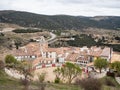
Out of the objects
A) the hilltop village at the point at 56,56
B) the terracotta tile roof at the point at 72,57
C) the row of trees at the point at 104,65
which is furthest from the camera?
the terracotta tile roof at the point at 72,57

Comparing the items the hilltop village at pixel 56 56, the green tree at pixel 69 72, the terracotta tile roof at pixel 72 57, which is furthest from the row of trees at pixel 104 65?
the terracotta tile roof at pixel 72 57

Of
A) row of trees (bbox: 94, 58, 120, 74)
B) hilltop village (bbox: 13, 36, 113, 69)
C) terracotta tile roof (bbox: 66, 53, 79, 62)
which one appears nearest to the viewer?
row of trees (bbox: 94, 58, 120, 74)

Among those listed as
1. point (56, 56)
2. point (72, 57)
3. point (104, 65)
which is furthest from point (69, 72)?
point (56, 56)

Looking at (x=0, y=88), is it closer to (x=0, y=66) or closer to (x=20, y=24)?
(x=0, y=66)

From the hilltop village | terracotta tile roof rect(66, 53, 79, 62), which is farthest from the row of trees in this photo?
terracotta tile roof rect(66, 53, 79, 62)

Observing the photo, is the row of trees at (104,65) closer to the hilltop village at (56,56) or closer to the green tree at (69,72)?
the green tree at (69,72)

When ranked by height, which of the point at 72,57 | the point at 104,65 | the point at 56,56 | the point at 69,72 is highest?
the point at 69,72

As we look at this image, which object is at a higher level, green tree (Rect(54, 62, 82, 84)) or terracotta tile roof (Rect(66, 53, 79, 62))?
green tree (Rect(54, 62, 82, 84))

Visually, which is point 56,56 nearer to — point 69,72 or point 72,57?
point 72,57

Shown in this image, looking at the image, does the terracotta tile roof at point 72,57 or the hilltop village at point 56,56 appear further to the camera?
the terracotta tile roof at point 72,57

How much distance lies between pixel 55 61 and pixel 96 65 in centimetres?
1991

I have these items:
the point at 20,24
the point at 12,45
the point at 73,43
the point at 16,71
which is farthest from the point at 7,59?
the point at 20,24

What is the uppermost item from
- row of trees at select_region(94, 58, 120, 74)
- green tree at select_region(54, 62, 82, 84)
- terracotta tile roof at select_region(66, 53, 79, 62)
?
green tree at select_region(54, 62, 82, 84)

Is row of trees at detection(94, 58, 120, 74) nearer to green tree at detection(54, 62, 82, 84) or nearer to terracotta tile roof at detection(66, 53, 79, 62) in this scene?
green tree at detection(54, 62, 82, 84)
